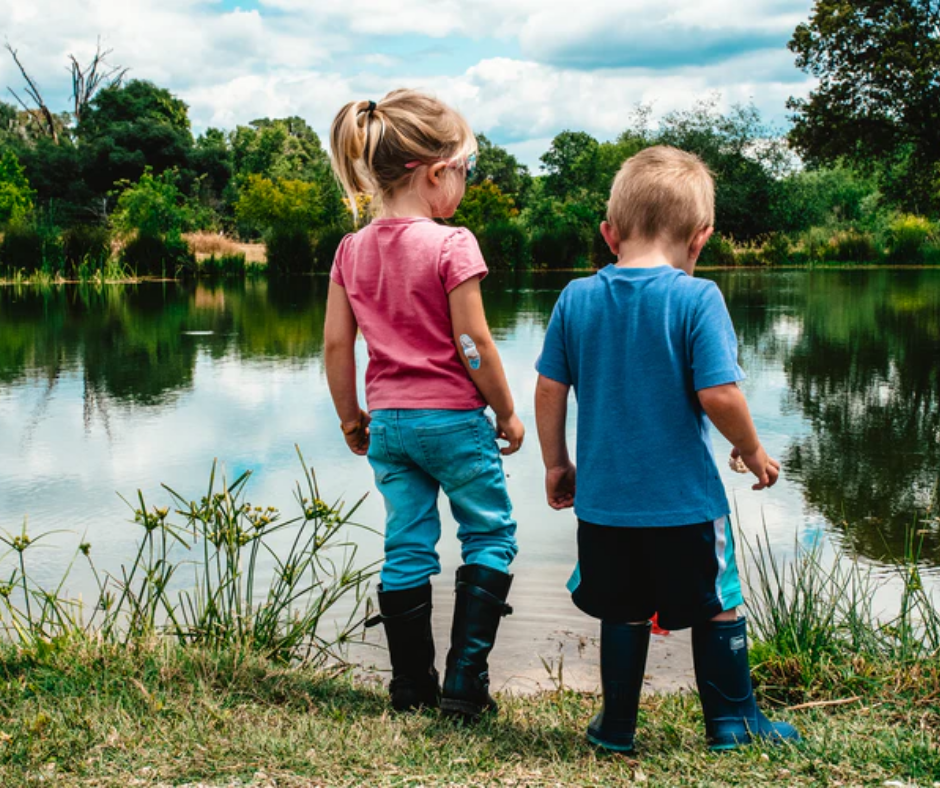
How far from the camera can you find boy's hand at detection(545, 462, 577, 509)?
→ 232cm

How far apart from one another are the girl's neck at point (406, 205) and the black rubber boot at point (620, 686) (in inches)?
42.4

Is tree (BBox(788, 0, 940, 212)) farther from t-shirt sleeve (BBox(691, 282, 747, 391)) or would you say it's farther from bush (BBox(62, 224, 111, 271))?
t-shirt sleeve (BBox(691, 282, 747, 391))

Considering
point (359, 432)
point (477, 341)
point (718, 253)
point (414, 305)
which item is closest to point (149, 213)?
point (718, 253)

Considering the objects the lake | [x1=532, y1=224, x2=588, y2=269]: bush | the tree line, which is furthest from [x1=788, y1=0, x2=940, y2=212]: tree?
the lake

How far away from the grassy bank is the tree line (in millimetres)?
19222

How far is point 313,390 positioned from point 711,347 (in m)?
5.65

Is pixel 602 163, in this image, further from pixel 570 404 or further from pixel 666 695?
pixel 666 695

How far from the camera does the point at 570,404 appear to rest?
23.0ft

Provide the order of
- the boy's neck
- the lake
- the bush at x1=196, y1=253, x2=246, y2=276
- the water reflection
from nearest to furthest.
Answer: the boy's neck
the lake
the water reflection
the bush at x1=196, y1=253, x2=246, y2=276

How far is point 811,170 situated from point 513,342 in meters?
34.0

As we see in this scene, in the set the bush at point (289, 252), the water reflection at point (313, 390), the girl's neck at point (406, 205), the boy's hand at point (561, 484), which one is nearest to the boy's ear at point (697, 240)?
the boy's hand at point (561, 484)

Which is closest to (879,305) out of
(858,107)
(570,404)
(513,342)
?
(513,342)

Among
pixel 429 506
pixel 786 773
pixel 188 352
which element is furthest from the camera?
pixel 188 352

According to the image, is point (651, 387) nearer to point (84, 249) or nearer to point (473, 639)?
point (473, 639)
